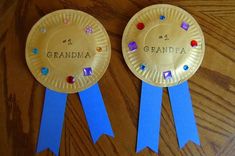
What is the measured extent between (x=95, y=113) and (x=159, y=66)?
7.3 inches

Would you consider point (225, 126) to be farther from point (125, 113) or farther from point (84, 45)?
point (84, 45)

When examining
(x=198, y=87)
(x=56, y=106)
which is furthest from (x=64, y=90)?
(x=198, y=87)

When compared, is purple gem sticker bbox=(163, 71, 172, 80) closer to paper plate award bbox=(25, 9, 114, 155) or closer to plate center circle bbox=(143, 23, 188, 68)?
plate center circle bbox=(143, 23, 188, 68)

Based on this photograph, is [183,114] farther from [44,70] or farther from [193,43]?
[44,70]

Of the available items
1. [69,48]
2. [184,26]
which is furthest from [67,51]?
[184,26]

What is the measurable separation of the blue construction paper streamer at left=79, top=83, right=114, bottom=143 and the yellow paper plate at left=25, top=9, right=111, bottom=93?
2 centimetres

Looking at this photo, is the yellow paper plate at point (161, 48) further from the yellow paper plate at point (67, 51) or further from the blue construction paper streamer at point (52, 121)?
the blue construction paper streamer at point (52, 121)

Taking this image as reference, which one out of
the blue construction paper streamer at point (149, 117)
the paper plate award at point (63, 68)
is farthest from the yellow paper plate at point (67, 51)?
the blue construction paper streamer at point (149, 117)

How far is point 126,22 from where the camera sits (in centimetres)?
66

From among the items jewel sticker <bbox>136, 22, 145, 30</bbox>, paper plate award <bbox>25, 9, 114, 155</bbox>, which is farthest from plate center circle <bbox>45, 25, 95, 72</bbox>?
jewel sticker <bbox>136, 22, 145, 30</bbox>

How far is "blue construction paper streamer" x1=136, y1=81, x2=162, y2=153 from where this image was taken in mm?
643

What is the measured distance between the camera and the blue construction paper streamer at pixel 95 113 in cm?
64

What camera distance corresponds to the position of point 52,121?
63 centimetres

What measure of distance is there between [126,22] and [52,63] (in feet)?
0.66
